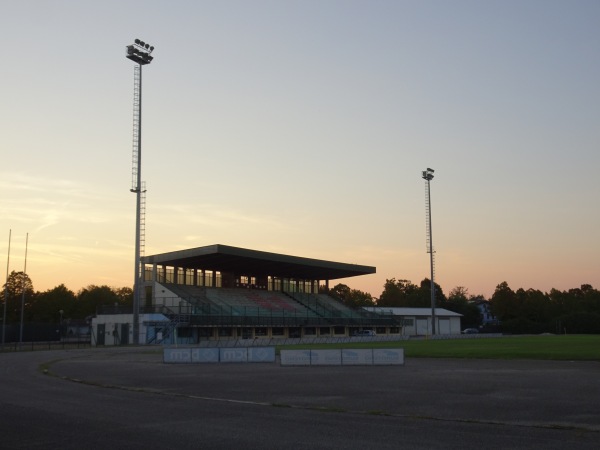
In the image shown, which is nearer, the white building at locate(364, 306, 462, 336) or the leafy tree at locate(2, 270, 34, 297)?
the white building at locate(364, 306, 462, 336)

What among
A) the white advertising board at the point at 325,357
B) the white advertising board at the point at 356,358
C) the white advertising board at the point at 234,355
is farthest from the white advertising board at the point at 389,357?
the white advertising board at the point at 234,355

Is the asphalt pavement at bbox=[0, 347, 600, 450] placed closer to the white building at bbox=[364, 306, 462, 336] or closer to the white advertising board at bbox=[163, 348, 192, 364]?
the white advertising board at bbox=[163, 348, 192, 364]

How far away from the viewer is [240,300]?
9125 centimetres

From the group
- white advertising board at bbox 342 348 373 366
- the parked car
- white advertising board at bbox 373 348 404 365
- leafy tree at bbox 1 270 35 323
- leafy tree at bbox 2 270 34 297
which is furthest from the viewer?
leafy tree at bbox 2 270 34 297

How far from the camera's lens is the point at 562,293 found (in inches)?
7751

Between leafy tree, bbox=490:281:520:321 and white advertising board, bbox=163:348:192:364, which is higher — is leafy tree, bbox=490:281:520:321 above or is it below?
above

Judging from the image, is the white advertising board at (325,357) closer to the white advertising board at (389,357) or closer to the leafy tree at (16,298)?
the white advertising board at (389,357)

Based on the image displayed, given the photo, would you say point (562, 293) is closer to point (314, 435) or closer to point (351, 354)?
point (351, 354)

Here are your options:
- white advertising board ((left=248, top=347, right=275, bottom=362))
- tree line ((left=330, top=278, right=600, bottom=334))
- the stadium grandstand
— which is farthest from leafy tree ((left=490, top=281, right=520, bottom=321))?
white advertising board ((left=248, top=347, right=275, bottom=362))

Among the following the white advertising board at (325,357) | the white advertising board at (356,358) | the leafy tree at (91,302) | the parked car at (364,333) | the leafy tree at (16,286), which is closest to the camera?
the white advertising board at (356,358)

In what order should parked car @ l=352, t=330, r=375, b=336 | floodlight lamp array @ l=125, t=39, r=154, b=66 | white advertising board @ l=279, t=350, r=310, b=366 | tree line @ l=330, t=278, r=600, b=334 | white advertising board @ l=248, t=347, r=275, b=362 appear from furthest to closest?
tree line @ l=330, t=278, r=600, b=334
parked car @ l=352, t=330, r=375, b=336
floodlight lamp array @ l=125, t=39, r=154, b=66
white advertising board @ l=248, t=347, r=275, b=362
white advertising board @ l=279, t=350, r=310, b=366

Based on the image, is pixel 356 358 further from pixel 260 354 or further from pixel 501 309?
pixel 501 309

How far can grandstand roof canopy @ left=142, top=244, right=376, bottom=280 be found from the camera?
8181 centimetres

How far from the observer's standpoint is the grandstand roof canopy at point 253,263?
8181cm
